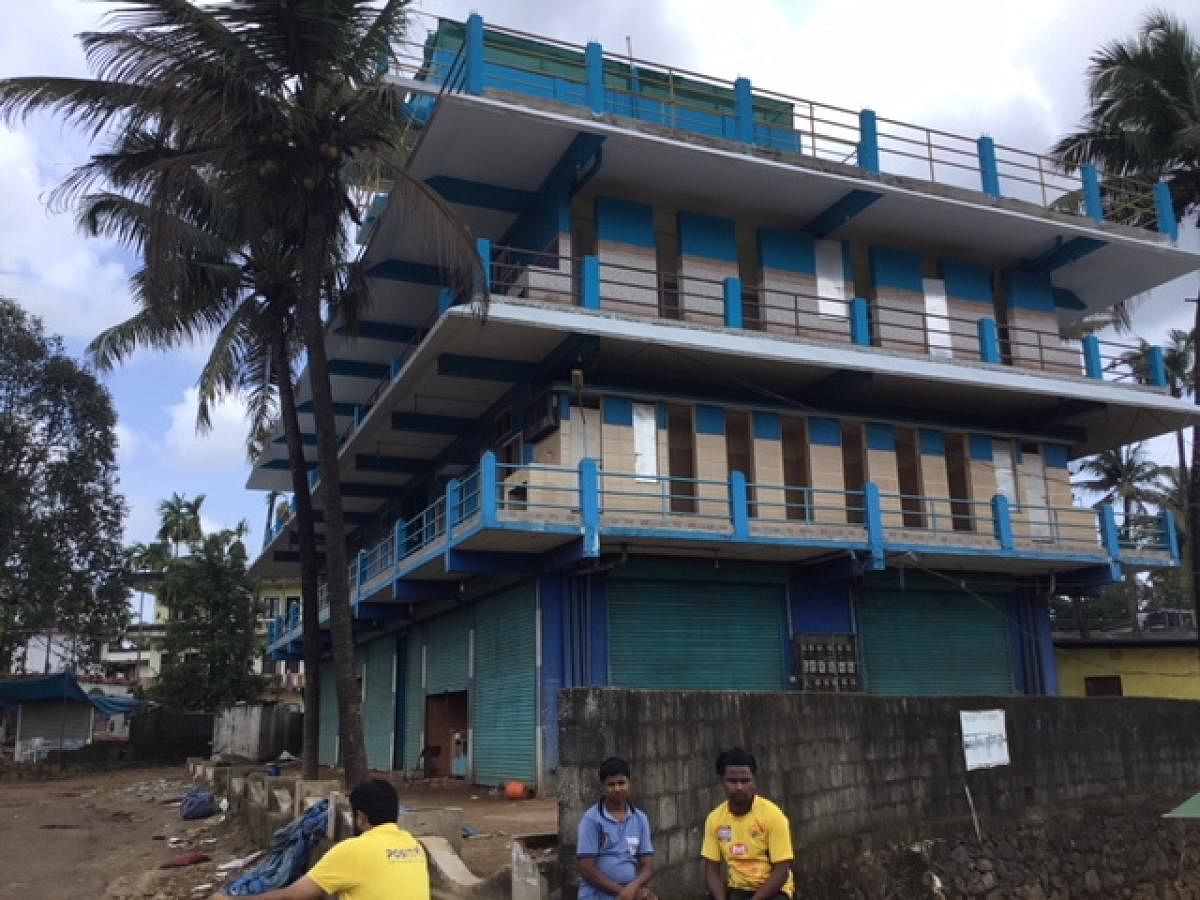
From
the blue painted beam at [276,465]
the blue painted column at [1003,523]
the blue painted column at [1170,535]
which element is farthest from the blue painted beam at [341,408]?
the blue painted column at [1170,535]

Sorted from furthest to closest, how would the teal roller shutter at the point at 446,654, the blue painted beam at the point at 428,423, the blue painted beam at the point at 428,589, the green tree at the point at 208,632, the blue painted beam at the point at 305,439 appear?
1. the green tree at the point at 208,632
2. the blue painted beam at the point at 305,439
3. the blue painted beam at the point at 428,423
4. the teal roller shutter at the point at 446,654
5. the blue painted beam at the point at 428,589

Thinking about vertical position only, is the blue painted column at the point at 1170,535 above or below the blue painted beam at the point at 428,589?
above

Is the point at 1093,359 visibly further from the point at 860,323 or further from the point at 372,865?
the point at 372,865

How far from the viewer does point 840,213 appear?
19641 mm

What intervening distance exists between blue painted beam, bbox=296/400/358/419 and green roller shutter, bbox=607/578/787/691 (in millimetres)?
12267

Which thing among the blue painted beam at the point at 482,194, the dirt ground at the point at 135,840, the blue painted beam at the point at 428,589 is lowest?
the dirt ground at the point at 135,840

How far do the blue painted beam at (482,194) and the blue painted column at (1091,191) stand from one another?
1130cm

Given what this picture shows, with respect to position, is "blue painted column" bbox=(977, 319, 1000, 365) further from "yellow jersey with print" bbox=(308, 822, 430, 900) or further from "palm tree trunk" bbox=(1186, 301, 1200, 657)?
"yellow jersey with print" bbox=(308, 822, 430, 900)

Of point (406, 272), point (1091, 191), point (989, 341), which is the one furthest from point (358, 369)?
point (1091, 191)

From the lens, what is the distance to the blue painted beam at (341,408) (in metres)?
27.5

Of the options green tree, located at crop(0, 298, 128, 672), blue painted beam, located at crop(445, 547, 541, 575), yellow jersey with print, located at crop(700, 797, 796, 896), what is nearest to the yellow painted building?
blue painted beam, located at crop(445, 547, 541, 575)

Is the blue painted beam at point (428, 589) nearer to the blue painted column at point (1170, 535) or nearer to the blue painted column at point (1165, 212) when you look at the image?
the blue painted column at point (1170, 535)

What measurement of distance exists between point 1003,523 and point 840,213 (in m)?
6.35

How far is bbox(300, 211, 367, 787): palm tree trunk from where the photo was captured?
1409cm
